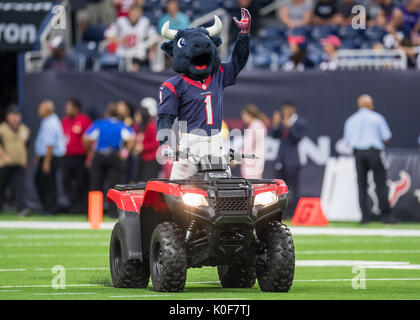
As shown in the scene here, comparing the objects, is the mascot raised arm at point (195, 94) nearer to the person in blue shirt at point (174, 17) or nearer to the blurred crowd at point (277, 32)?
the blurred crowd at point (277, 32)

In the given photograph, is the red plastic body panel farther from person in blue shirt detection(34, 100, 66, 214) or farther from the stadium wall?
person in blue shirt detection(34, 100, 66, 214)

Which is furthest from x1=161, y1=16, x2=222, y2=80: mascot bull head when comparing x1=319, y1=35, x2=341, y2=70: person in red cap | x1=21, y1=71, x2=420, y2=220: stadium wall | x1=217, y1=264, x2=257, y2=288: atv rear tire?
x1=319, y1=35, x2=341, y2=70: person in red cap

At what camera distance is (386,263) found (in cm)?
1219

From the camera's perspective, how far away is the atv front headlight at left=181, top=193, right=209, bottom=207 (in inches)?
337

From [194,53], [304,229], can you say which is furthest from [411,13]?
[194,53]

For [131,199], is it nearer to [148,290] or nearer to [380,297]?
[148,290]

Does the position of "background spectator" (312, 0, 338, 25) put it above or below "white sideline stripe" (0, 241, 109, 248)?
above

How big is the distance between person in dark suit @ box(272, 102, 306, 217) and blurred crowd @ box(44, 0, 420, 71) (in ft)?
4.96

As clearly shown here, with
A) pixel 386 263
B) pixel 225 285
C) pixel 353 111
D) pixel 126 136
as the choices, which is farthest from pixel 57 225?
pixel 225 285

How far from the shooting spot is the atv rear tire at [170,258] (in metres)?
8.64

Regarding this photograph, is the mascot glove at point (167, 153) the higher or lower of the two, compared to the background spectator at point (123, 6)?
lower

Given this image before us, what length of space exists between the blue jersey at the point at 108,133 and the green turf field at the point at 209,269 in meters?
3.00

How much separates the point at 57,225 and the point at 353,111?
6212 millimetres

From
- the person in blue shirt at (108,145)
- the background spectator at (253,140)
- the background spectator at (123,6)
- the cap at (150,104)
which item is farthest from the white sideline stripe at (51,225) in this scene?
the background spectator at (123,6)
